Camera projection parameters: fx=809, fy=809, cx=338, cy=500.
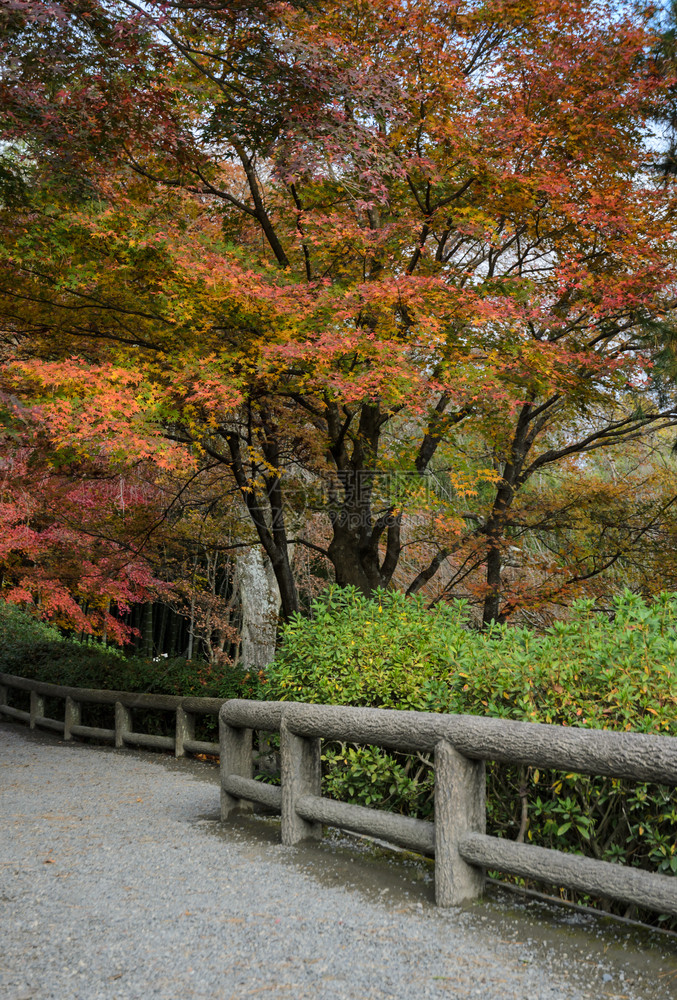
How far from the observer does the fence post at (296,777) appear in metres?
4.62

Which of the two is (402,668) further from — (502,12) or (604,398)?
(502,12)

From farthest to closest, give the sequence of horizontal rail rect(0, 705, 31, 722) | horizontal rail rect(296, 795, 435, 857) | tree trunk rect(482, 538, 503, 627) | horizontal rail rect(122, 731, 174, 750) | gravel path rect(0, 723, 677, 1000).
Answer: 1. horizontal rail rect(0, 705, 31, 722)
2. tree trunk rect(482, 538, 503, 627)
3. horizontal rail rect(122, 731, 174, 750)
4. horizontal rail rect(296, 795, 435, 857)
5. gravel path rect(0, 723, 677, 1000)

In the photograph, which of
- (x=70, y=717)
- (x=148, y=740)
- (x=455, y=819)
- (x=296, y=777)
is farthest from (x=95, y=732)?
(x=455, y=819)

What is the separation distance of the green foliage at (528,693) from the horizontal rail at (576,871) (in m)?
0.28

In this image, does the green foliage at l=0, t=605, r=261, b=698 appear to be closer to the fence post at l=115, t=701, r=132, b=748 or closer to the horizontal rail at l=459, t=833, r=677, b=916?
the fence post at l=115, t=701, r=132, b=748

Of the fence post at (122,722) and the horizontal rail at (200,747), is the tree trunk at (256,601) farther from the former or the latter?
the horizontal rail at (200,747)

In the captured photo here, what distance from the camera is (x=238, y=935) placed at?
3275 millimetres

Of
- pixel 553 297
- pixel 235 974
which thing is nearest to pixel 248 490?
pixel 553 297

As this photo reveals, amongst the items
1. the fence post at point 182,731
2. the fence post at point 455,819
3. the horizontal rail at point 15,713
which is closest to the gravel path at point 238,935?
the fence post at point 455,819

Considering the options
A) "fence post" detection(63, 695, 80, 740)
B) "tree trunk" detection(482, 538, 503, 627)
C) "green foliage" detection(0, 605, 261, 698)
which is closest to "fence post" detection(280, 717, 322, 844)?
"green foliage" detection(0, 605, 261, 698)

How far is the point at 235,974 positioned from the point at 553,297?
785 cm

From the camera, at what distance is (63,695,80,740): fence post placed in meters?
10.3

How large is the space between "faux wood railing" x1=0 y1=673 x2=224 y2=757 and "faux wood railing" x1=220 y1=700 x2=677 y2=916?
310cm

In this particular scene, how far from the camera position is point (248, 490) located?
29.8 ft
